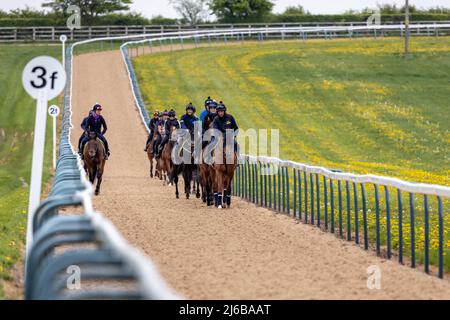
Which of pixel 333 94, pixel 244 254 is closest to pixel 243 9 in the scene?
pixel 333 94


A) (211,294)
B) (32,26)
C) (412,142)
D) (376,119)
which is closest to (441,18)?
(32,26)

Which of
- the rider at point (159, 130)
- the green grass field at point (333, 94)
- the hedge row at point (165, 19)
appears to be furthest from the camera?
the hedge row at point (165, 19)

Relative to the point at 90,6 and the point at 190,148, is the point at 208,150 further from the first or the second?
the point at 90,6

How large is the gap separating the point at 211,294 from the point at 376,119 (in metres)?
40.6

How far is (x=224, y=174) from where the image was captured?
21.7 meters

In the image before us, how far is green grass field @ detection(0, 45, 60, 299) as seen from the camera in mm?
15609

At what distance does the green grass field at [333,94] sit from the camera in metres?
42.3

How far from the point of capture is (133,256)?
6.43m

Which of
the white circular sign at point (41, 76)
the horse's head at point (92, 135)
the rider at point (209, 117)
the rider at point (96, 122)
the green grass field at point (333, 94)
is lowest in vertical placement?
the green grass field at point (333, 94)

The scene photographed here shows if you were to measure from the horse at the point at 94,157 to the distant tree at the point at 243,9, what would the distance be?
6413 cm

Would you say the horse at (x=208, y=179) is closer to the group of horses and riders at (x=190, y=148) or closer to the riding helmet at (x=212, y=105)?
the group of horses and riders at (x=190, y=148)

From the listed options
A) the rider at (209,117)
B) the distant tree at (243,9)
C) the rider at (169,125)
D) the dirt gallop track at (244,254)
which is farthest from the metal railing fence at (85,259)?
the distant tree at (243,9)

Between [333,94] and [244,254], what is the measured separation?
4392 cm

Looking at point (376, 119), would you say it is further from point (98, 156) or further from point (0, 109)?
point (98, 156)
